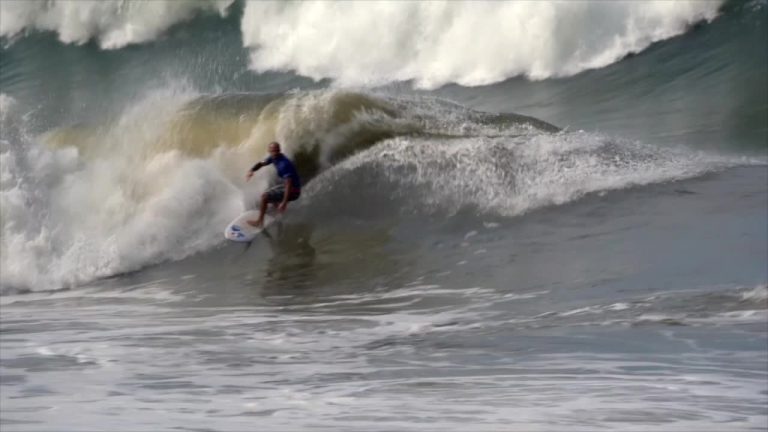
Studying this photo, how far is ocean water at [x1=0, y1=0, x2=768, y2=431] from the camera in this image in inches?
228

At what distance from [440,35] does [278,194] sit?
7488mm

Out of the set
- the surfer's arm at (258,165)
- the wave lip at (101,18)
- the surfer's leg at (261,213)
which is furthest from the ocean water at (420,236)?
the wave lip at (101,18)

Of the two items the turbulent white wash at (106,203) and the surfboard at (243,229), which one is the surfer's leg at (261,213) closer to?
the surfboard at (243,229)

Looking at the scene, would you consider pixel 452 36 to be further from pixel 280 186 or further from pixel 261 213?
pixel 261 213

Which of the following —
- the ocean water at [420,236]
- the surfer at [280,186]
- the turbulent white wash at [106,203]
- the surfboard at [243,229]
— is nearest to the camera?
the ocean water at [420,236]

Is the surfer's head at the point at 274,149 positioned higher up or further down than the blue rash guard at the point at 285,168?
higher up

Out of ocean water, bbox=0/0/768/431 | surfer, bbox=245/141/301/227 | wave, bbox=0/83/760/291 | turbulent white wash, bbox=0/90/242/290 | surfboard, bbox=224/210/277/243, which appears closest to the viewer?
ocean water, bbox=0/0/768/431

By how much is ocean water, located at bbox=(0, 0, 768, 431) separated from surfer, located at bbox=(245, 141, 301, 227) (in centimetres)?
18

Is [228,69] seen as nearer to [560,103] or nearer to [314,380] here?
[560,103]

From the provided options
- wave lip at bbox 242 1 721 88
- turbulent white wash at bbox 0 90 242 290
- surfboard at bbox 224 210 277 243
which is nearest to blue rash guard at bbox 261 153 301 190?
surfboard at bbox 224 210 277 243

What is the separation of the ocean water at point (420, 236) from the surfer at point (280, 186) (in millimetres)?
177

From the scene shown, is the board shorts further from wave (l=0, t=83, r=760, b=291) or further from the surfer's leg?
wave (l=0, t=83, r=760, b=291)

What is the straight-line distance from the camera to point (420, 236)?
10.4 meters

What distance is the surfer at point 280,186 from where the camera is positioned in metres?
11.2
